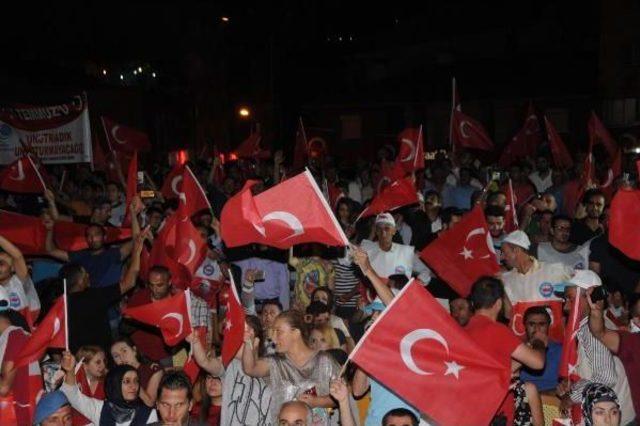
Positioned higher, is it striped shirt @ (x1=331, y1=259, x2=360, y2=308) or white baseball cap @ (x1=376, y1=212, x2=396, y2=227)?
white baseball cap @ (x1=376, y1=212, x2=396, y2=227)

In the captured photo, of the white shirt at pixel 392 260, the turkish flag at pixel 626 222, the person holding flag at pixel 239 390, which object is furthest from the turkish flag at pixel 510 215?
the person holding flag at pixel 239 390

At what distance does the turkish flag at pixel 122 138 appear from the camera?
16547 millimetres

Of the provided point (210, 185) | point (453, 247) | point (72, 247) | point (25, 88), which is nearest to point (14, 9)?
point (25, 88)

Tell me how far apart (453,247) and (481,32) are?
37444 mm

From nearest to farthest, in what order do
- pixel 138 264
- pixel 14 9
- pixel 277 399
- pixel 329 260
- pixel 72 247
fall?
1. pixel 277 399
2. pixel 138 264
3. pixel 329 260
4. pixel 72 247
5. pixel 14 9

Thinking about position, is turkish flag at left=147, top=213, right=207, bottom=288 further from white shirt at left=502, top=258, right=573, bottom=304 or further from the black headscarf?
white shirt at left=502, top=258, right=573, bottom=304

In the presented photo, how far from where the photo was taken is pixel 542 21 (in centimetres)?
4356

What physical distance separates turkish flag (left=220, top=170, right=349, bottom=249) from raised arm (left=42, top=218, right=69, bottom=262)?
4.05 metres

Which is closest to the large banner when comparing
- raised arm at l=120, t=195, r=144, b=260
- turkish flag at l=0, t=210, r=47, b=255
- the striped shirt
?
turkish flag at l=0, t=210, r=47, b=255

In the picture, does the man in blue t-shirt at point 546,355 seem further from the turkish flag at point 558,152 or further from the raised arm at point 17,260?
the turkish flag at point 558,152

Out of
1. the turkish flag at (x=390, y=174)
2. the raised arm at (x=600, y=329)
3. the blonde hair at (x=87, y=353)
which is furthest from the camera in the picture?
the turkish flag at (x=390, y=174)

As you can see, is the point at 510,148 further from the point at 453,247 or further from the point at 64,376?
the point at 64,376

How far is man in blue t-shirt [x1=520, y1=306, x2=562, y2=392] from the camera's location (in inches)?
285

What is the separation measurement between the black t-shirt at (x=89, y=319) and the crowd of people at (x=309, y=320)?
14 millimetres
